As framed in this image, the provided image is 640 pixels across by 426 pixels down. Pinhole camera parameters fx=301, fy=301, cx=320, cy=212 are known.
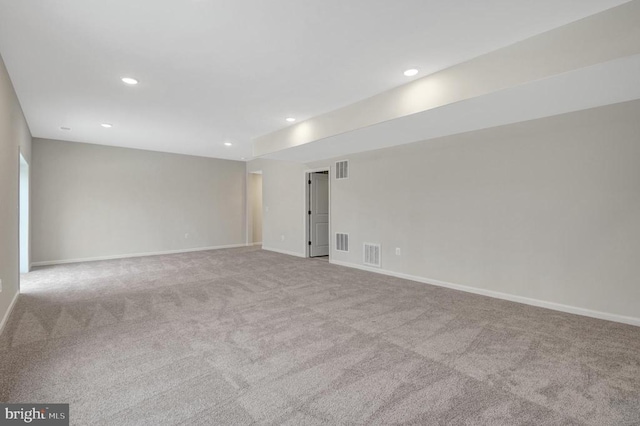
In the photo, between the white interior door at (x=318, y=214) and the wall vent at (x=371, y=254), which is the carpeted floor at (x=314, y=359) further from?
the white interior door at (x=318, y=214)

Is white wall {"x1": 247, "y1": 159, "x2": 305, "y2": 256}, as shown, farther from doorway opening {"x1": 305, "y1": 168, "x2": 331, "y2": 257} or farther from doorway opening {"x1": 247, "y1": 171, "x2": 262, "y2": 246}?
doorway opening {"x1": 247, "y1": 171, "x2": 262, "y2": 246}

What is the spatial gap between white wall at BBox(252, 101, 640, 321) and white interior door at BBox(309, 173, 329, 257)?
1.92m

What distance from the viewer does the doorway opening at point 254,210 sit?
9.45m

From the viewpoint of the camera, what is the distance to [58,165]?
6.37 meters

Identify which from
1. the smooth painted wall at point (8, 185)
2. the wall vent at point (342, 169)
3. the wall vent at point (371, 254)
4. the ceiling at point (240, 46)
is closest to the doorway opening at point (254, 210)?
the wall vent at point (342, 169)

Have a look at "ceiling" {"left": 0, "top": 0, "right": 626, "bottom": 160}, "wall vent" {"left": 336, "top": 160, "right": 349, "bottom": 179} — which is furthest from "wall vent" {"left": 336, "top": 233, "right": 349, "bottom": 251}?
"ceiling" {"left": 0, "top": 0, "right": 626, "bottom": 160}

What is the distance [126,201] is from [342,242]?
207 inches

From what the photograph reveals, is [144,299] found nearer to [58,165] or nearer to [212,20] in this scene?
[212,20]

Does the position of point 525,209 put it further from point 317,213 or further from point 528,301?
point 317,213

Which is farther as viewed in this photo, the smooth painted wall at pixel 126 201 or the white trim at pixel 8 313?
the smooth painted wall at pixel 126 201

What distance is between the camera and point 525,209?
3730 mm
